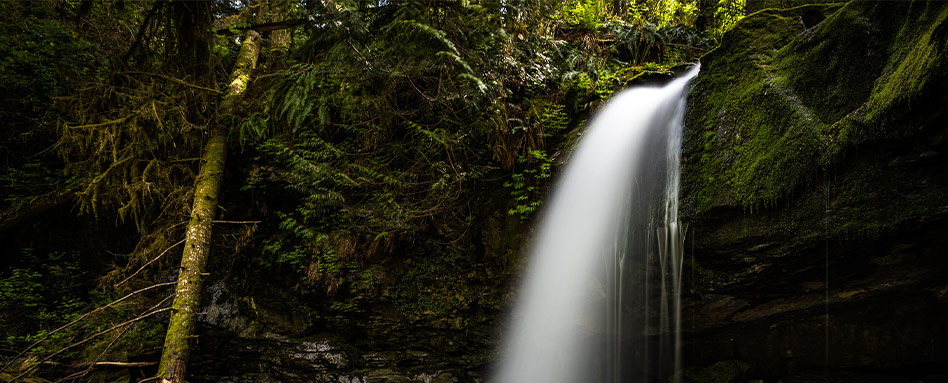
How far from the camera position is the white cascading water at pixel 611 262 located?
12.8 ft

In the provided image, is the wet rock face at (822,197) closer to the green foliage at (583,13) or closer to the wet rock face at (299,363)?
the green foliage at (583,13)

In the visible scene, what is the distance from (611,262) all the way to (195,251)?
451 centimetres

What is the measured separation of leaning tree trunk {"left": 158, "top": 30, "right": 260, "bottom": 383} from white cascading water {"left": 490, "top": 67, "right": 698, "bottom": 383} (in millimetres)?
3620

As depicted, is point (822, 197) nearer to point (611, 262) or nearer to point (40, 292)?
point (611, 262)

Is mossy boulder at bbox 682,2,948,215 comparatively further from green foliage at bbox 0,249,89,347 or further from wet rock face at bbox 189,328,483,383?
green foliage at bbox 0,249,89,347

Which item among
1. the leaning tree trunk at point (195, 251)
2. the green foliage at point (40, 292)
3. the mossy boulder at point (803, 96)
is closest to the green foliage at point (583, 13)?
the mossy boulder at point (803, 96)

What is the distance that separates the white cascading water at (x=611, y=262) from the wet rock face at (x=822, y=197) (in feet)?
0.84

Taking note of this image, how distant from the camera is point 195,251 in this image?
3.83 meters

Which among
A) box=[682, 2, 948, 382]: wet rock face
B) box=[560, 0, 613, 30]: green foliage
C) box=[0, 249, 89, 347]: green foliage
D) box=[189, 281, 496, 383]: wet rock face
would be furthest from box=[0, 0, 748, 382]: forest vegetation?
box=[682, 2, 948, 382]: wet rock face

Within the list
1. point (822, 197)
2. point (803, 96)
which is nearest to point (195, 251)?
point (822, 197)

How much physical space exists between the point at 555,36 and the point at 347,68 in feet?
14.0

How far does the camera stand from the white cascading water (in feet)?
12.8

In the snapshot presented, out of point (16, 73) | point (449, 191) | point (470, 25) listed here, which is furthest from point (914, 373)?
point (16, 73)

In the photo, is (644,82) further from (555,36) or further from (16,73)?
(16,73)
